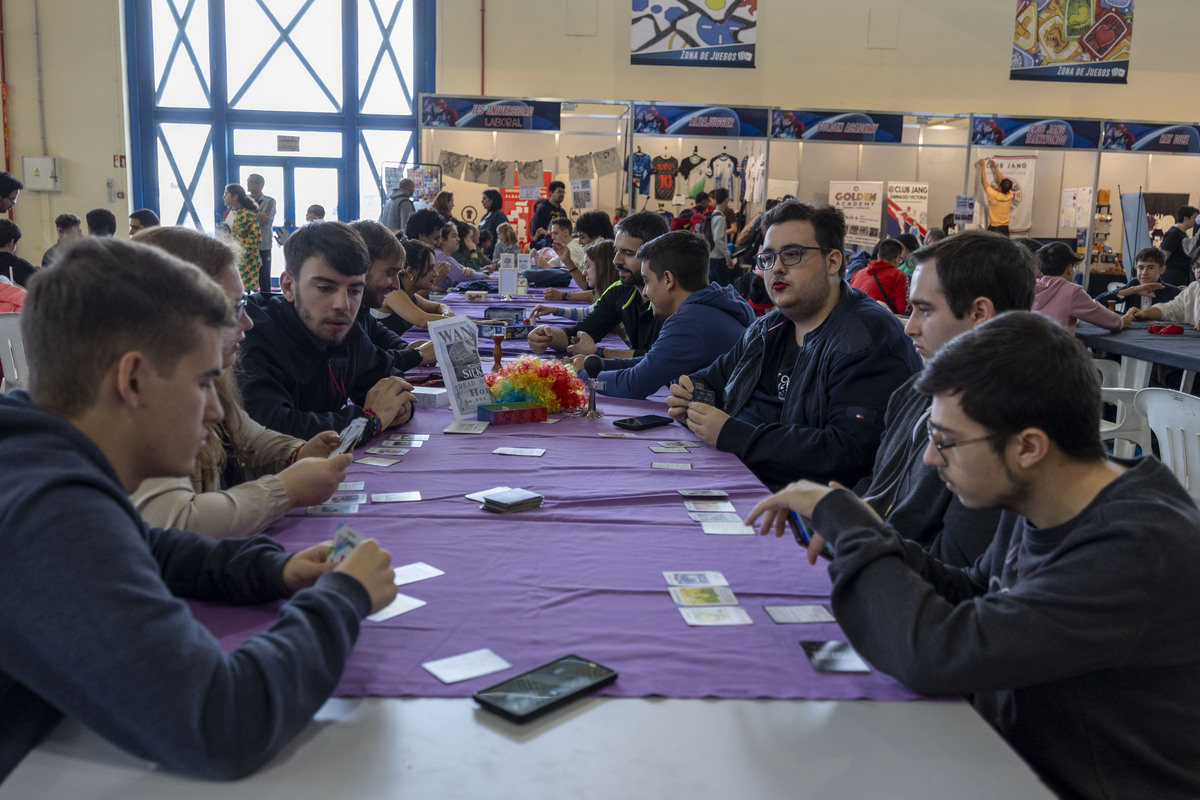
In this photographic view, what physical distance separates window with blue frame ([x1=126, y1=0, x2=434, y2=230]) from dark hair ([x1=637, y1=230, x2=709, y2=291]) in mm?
9504

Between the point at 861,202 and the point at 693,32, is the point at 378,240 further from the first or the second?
the point at 693,32

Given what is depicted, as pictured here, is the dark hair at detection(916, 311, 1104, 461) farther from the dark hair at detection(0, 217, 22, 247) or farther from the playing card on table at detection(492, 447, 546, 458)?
the dark hair at detection(0, 217, 22, 247)

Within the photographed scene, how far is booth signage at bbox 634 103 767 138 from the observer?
1060 cm

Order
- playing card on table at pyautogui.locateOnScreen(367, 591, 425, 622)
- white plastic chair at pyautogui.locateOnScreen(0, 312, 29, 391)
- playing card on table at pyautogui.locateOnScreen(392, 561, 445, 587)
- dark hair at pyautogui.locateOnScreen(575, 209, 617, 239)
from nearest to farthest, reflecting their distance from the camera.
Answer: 1. playing card on table at pyautogui.locateOnScreen(367, 591, 425, 622)
2. playing card on table at pyautogui.locateOnScreen(392, 561, 445, 587)
3. white plastic chair at pyautogui.locateOnScreen(0, 312, 29, 391)
4. dark hair at pyautogui.locateOnScreen(575, 209, 617, 239)

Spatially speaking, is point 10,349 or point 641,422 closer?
point 641,422

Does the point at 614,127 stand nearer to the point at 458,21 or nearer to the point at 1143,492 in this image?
the point at 458,21

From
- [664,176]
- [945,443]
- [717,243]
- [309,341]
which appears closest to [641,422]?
[309,341]

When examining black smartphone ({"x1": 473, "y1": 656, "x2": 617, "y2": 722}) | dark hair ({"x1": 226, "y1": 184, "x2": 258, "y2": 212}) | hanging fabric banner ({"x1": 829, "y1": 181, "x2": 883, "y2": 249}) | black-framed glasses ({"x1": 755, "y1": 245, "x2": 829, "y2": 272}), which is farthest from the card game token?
hanging fabric banner ({"x1": 829, "y1": 181, "x2": 883, "y2": 249})

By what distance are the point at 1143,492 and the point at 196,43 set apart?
1356 centimetres

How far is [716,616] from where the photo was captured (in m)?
1.33

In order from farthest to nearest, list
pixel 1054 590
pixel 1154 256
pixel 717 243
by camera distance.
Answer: pixel 717 243 → pixel 1154 256 → pixel 1054 590

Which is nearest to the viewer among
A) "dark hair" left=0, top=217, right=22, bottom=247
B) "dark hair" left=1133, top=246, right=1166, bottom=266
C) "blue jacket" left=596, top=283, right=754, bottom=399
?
"blue jacket" left=596, top=283, right=754, bottom=399

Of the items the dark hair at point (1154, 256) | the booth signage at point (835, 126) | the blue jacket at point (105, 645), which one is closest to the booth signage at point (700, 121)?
the booth signage at point (835, 126)

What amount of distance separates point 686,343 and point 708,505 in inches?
61.3
